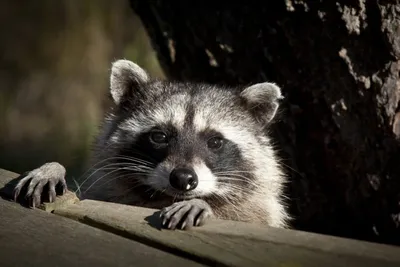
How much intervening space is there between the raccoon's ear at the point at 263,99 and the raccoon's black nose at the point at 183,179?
0.86 meters

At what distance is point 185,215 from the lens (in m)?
2.93

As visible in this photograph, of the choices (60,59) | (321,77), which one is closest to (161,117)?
(321,77)

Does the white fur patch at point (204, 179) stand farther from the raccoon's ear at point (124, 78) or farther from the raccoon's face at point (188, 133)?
the raccoon's ear at point (124, 78)

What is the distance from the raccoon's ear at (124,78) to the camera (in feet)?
15.0

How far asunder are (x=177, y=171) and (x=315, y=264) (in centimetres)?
159

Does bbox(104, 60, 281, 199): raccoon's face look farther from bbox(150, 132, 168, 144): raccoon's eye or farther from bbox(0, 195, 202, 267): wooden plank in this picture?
bbox(0, 195, 202, 267): wooden plank

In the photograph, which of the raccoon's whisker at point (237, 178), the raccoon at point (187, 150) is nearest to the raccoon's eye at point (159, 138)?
the raccoon at point (187, 150)

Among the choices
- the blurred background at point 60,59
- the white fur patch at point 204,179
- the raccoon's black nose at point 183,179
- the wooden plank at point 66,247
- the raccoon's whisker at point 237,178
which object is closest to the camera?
the wooden plank at point 66,247

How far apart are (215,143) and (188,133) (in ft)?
0.57

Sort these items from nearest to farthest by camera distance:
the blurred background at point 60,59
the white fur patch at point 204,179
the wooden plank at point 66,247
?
1. the wooden plank at point 66,247
2. the white fur patch at point 204,179
3. the blurred background at point 60,59

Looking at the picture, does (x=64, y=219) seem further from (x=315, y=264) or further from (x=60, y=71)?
(x=60, y=71)

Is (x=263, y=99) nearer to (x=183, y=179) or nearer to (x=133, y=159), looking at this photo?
(x=133, y=159)

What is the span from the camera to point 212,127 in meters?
4.30

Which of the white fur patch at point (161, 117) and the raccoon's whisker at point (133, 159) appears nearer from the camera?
the raccoon's whisker at point (133, 159)
